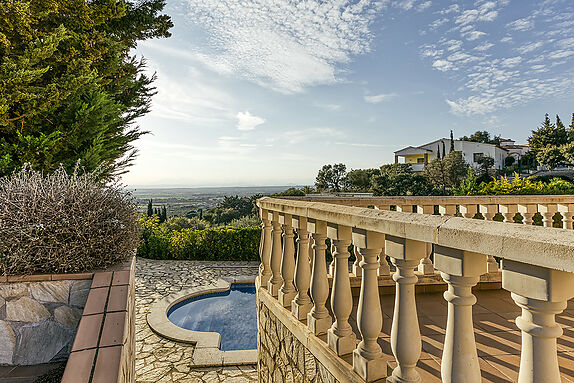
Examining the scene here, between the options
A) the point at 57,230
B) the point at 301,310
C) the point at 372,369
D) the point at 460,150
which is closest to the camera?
the point at 372,369

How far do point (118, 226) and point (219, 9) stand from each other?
6013 millimetres

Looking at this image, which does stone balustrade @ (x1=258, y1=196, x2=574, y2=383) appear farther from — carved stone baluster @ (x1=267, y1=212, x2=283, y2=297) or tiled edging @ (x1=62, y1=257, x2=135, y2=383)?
tiled edging @ (x1=62, y1=257, x2=135, y2=383)

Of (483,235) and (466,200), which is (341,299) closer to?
(483,235)

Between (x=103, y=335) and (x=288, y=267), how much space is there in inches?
57.0

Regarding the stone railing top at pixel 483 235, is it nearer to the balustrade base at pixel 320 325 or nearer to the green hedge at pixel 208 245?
the balustrade base at pixel 320 325

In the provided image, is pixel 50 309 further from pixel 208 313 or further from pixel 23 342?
pixel 208 313

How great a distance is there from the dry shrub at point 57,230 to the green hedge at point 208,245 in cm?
785

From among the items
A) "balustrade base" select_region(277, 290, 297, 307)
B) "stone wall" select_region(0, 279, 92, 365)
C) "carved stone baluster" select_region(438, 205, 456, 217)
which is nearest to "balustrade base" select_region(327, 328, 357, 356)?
"balustrade base" select_region(277, 290, 297, 307)

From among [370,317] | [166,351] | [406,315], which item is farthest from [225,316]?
[406,315]

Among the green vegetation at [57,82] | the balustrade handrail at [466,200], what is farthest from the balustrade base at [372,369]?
the green vegetation at [57,82]

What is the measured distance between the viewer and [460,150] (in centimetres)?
3428

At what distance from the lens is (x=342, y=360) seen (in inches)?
62.3

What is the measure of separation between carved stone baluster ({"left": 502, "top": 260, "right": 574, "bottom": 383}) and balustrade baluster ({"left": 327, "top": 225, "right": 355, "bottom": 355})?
2.99 feet

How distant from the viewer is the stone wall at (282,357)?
188 cm
